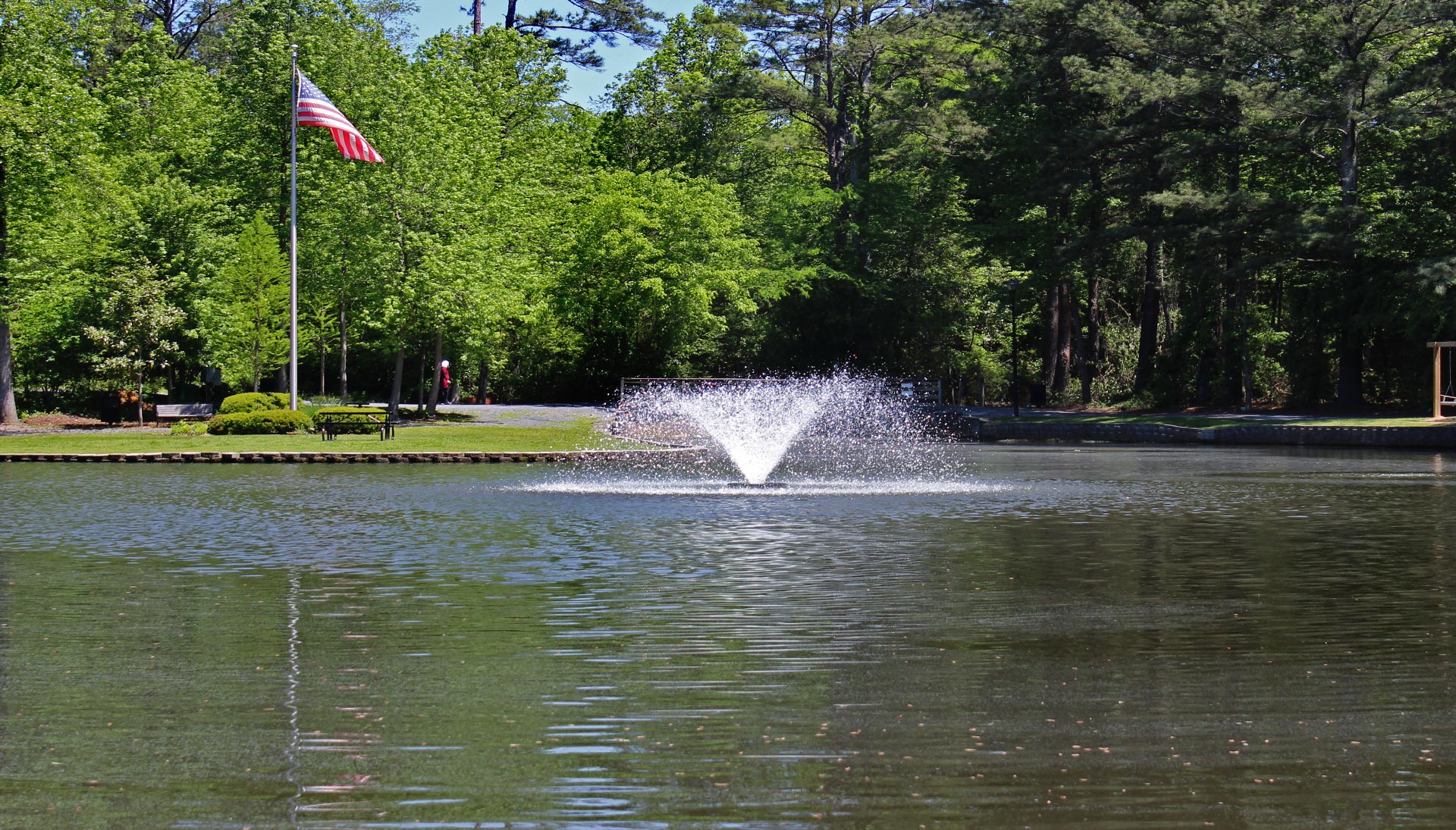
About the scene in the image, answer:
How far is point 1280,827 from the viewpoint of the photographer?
668 centimetres

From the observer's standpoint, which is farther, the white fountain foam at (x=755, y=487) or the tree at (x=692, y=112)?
the tree at (x=692, y=112)

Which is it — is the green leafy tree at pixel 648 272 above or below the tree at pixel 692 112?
below

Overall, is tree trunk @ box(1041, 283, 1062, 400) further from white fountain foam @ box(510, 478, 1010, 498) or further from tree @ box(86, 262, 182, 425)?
white fountain foam @ box(510, 478, 1010, 498)

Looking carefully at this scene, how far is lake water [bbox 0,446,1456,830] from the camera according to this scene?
282 inches

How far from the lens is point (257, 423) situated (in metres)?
43.3

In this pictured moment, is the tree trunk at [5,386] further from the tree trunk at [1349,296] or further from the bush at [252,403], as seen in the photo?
the tree trunk at [1349,296]

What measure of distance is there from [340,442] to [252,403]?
307 inches

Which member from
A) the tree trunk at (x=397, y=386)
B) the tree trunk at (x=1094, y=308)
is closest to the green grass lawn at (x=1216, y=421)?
the tree trunk at (x=1094, y=308)

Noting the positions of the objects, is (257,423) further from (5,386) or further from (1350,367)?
(1350,367)

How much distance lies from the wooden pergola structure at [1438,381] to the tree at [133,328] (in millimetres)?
41362

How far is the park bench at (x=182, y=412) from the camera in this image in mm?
53312

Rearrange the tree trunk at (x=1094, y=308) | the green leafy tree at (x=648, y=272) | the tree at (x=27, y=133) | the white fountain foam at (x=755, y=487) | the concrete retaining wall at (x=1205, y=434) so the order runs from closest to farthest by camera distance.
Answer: the white fountain foam at (x=755, y=487)
the concrete retaining wall at (x=1205, y=434)
the tree at (x=27, y=133)
the tree trunk at (x=1094, y=308)
the green leafy tree at (x=648, y=272)

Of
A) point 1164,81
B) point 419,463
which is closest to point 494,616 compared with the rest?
point 419,463

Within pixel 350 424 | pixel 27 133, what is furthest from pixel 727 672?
pixel 27 133
